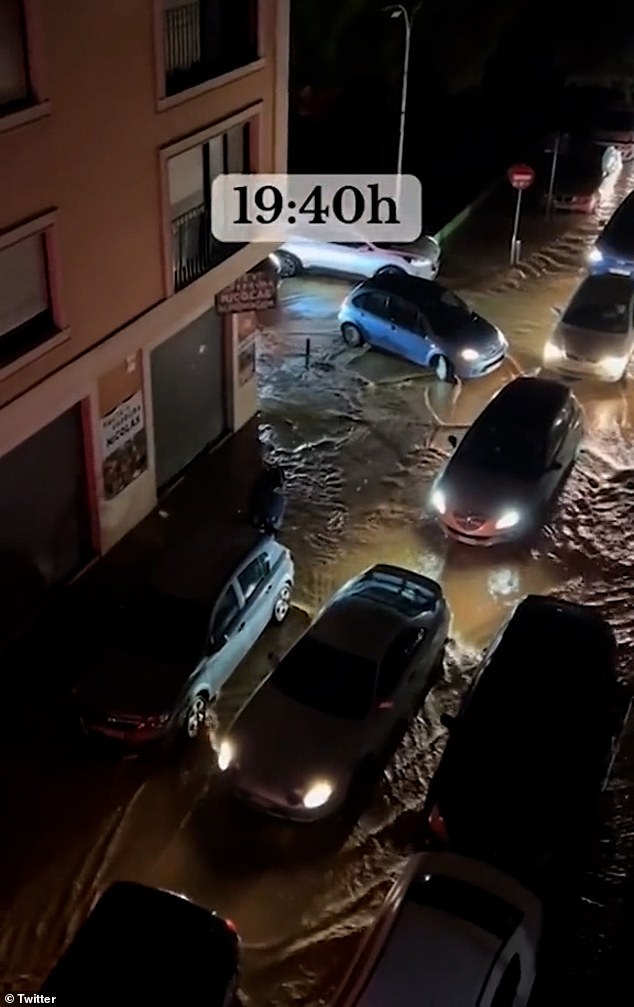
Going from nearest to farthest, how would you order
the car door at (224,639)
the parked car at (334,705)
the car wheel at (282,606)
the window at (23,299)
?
the parked car at (334,705) < the window at (23,299) < the car door at (224,639) < the car wheel at (282,606)

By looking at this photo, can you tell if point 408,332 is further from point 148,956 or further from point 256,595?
point 148,956

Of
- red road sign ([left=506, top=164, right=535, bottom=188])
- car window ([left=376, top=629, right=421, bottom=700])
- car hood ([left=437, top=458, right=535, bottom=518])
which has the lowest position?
car hood ([left=437, top=458, right=535, bottom=518])

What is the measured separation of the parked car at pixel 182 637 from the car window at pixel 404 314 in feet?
26.9

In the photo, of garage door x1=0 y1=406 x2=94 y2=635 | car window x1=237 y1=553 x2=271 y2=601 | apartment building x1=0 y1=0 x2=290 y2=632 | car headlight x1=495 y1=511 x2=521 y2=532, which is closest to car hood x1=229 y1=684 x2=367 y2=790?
car window x1=237 y1=553 x2=271 y2=601

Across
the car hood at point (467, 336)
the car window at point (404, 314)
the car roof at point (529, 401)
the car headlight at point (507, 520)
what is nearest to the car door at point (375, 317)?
the car window at point (404, 314)

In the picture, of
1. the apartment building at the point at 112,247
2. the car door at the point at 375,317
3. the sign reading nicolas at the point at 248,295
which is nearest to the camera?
the apartment building at the point at 112,247

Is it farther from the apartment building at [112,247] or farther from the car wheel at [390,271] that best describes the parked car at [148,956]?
the car wheel at [390,271]

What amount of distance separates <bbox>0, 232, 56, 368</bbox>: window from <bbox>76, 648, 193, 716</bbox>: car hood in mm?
3635

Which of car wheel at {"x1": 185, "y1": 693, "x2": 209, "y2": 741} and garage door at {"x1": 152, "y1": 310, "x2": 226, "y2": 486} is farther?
garage door at {"x1": 152, "y1": 310, "x2": 226, "y2": 486}

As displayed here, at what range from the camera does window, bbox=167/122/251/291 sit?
16078 mm

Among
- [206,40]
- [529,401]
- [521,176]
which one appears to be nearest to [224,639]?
[529,401]

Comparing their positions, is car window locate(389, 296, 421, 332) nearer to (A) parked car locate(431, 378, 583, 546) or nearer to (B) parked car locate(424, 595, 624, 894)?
(A) parked car locate(431, 378, 583, 546)

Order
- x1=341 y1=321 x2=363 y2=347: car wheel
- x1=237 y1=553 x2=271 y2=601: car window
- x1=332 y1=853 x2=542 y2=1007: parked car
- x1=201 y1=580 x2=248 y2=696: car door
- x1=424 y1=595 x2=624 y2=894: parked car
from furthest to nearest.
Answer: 1. x1=341 y1=321 x2=363 y2=347: car wheel
2. x1=237 y1=553 x2=271 y2=601: car window
3. x1=201 y1=580 x2=248 y2=696: car door
4. x1=424 y1=595 x2=624 y2=894: parked car
5. x1=332 y1=853 x2=542 y2=1007: parked car

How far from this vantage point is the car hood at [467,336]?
2141 cm
